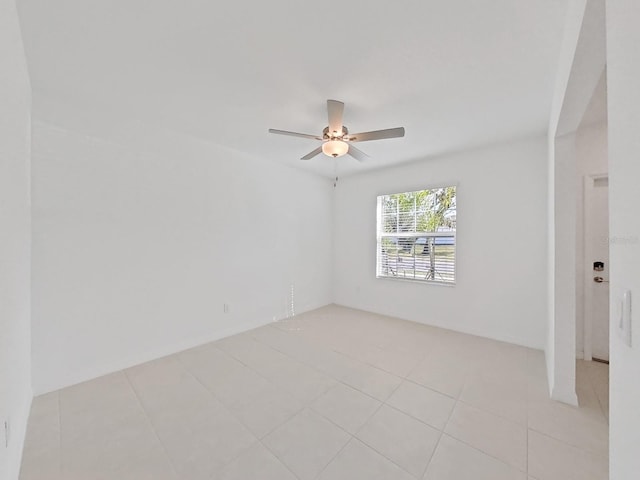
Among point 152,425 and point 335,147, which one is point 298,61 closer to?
point 335,147


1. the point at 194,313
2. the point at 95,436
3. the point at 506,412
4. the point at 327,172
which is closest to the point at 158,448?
the point at 95,436

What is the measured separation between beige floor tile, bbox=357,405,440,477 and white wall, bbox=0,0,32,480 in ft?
5.74

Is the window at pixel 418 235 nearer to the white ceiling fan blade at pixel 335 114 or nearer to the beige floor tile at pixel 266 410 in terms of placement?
the white ceiling fan blade at pixel 335 114

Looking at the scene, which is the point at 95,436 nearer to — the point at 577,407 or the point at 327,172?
the point at 577,407

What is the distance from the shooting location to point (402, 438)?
5.37 feet

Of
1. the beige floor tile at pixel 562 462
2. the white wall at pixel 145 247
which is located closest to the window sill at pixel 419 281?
the white wall at pixel 145 247

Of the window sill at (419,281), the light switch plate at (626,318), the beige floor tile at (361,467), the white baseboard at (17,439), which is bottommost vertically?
the beige floor tile at (361,467)

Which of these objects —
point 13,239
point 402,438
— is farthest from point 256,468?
point 13,239

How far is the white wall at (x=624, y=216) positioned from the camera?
50 centimetres

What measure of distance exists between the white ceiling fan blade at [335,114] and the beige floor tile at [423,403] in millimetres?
2227

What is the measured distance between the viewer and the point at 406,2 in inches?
52.3

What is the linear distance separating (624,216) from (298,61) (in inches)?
71.2

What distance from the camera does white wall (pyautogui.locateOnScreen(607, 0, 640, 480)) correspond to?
50cm

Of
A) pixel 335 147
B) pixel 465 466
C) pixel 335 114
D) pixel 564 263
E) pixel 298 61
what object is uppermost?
pixel 298 61
